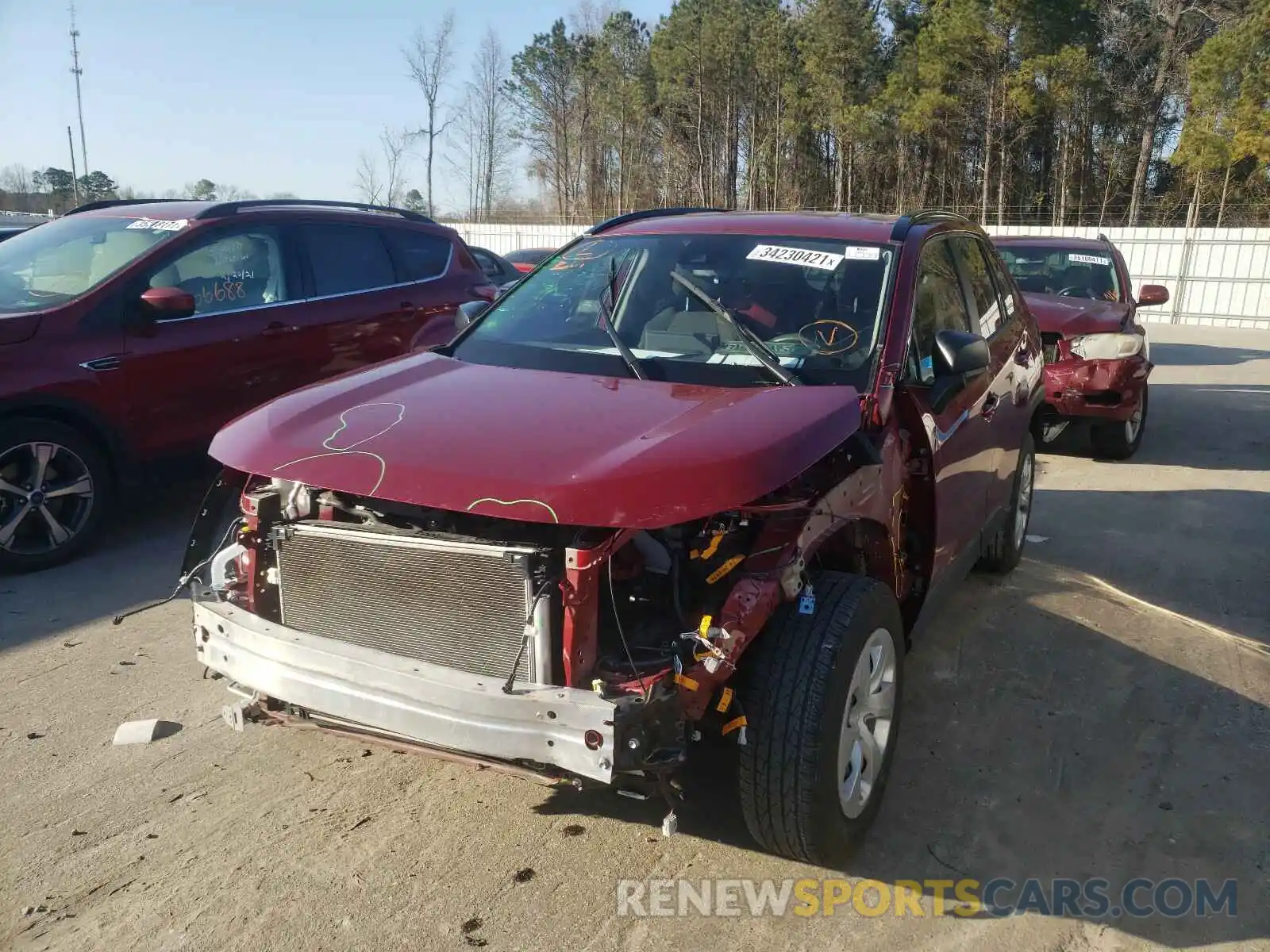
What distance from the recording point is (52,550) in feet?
17.9

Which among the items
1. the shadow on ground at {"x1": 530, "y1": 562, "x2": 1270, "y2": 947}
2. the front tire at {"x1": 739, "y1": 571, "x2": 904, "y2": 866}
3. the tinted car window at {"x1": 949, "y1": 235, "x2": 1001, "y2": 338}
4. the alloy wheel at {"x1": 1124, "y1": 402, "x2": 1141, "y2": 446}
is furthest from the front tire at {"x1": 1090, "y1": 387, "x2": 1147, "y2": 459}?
the front tire at {"x1": 739, "y1": 571, "x2": 904, "y2": 866}

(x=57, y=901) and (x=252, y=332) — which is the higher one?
(x=252, y=332)

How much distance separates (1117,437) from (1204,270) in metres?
19.4

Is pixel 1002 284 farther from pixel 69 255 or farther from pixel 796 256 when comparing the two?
pixel 69 255

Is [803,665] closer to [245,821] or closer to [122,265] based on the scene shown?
[245,821]

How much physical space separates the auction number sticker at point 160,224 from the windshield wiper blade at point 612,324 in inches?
132

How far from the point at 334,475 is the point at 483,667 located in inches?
25.5

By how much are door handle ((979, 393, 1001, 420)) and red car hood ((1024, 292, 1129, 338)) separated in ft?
14.3

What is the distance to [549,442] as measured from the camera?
2.75 meters

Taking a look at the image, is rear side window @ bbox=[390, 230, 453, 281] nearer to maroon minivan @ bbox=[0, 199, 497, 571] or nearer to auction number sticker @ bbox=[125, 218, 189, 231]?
maroon minivan @ bbox=[0, 199, 497, 571]

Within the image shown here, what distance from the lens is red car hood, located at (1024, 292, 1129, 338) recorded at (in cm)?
866

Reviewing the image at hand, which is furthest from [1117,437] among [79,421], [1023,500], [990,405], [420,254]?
[79,421]

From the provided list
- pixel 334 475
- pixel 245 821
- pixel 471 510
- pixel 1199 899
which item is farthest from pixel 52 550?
pixel 1199 899

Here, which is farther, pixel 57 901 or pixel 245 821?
pixel 245 821
